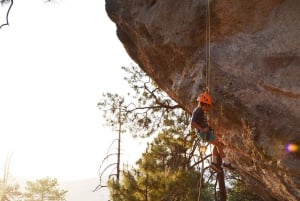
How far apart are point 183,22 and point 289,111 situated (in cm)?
301

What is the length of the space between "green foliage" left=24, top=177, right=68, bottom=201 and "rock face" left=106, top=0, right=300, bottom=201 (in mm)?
34749

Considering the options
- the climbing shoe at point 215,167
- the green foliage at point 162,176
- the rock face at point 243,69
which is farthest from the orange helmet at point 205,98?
the green foliage at point 162,176

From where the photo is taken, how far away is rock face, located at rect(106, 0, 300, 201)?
6453 mm

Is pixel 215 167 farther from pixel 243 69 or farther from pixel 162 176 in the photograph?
pixel 162 176

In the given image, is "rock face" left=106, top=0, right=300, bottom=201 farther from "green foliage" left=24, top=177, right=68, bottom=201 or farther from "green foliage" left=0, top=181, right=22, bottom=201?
"green foliage" left=24, top=177, right=68, bottom=201

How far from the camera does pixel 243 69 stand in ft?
23.3

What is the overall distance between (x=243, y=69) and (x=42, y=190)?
37816mm

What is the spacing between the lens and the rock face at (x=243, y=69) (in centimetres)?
645

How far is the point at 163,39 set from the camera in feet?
28.8

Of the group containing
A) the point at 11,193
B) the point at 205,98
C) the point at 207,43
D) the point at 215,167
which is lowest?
the point at 215,167

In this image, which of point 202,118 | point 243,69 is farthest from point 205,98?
point 243,69

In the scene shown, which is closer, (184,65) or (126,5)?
(184,65)

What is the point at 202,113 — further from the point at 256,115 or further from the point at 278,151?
the point at 278,151

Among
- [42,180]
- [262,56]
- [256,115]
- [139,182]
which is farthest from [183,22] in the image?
[42,180]
